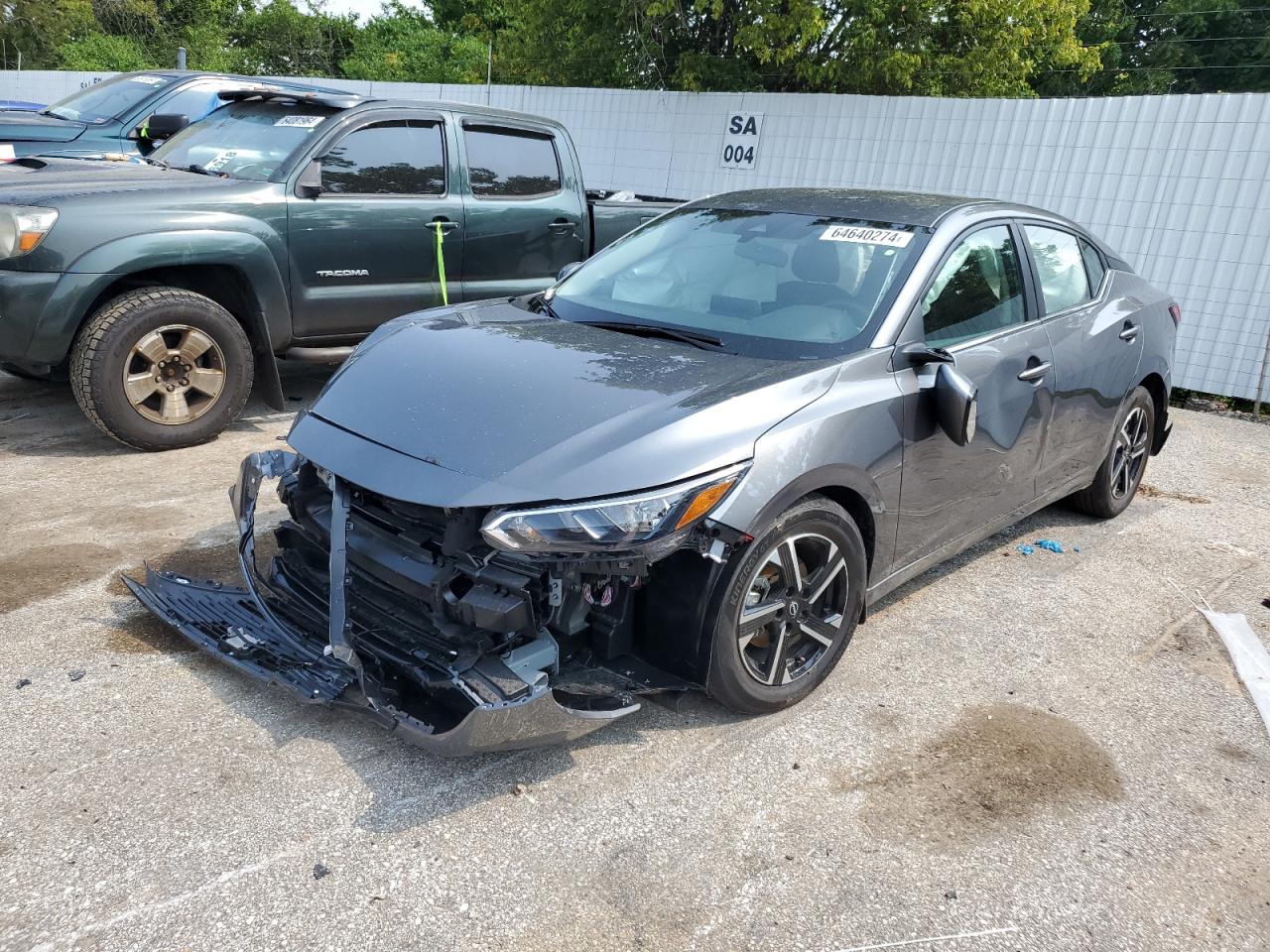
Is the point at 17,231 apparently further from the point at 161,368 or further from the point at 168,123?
the point at 168,123

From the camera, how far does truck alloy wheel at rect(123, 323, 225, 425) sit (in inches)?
215

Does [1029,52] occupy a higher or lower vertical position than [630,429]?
higher

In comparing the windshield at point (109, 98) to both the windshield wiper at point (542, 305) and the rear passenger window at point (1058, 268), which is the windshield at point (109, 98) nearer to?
the windshield wiper at point (542, 305)

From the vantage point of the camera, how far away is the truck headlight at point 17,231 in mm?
5039

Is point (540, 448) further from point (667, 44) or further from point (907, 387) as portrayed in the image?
point (667, 44)

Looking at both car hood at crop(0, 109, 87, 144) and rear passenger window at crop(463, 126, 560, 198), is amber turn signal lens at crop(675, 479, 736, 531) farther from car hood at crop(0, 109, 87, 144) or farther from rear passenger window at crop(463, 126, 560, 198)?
car hood at crop(0, 109, 87, 144)

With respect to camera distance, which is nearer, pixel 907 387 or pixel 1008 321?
pixel 907 387

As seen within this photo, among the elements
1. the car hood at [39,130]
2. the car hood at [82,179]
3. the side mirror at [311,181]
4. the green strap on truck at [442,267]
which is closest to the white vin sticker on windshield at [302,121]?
the side mirror at [311,181]

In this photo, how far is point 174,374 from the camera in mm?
5609

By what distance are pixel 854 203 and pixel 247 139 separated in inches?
163

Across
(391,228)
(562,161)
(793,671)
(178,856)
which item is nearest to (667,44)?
(562,161)

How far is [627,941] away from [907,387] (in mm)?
2105

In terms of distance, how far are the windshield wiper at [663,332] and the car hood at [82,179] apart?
305cm

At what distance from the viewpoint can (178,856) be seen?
2.59m
